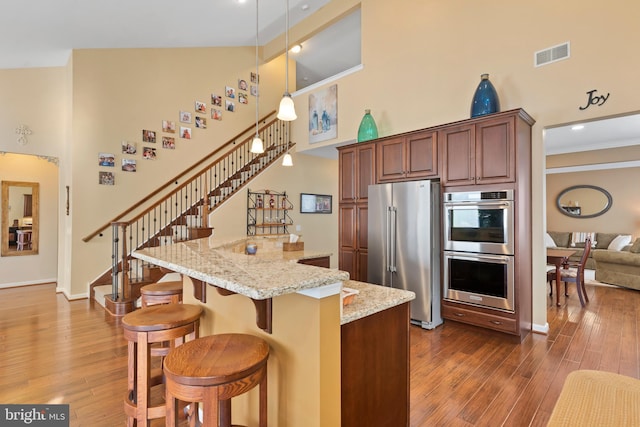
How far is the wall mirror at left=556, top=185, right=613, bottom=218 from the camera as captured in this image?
25.6ft

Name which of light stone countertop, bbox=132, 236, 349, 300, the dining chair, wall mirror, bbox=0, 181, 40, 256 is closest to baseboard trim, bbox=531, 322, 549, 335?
the dining chair

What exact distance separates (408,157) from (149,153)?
4451 mm

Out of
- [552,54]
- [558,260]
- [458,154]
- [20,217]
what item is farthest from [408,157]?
[20,217]

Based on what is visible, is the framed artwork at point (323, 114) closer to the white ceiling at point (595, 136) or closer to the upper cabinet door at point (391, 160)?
the upper cabinet door at point (391, 160)

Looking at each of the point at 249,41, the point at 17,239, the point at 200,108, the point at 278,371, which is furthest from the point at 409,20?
the point at 17,239

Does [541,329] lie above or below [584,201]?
below

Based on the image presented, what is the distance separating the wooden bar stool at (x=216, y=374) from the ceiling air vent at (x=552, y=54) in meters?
4.08

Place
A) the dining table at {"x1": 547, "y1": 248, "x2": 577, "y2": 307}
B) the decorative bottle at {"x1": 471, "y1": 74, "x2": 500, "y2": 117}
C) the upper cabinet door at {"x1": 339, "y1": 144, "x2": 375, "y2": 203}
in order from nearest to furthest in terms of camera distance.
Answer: the decorative bottle at {"x1": 471, "y1": 74, "x2": 500, "y2": 117}
the dining table at {"x1": 547, "y1": 248, "x2": 577, "y2": 307}
the upper cabinet door at {"x1": 339, "y1": 144, "x2": 375, "y2": 203}

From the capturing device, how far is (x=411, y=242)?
373 centimetres

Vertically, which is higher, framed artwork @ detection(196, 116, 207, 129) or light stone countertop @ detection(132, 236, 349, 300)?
framed artwork @ detection(196, 116, 207, 129)

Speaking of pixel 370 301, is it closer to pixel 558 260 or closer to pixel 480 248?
pixel 480 248

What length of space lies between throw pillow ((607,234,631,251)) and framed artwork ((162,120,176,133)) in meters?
9.65

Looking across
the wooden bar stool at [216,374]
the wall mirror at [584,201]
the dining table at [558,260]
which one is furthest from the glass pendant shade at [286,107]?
the wall mirror at [584,201]

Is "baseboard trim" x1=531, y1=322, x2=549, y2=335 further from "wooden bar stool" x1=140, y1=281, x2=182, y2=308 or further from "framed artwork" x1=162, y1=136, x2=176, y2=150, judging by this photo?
"framed artwork" x1=162, y1=136, x2=176, y2=150
